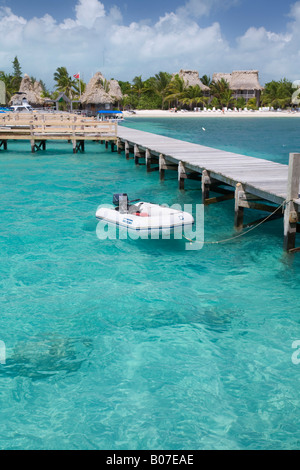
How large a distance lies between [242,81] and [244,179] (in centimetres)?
11015

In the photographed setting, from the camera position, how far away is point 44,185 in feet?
72.4

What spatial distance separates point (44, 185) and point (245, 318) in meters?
15.2

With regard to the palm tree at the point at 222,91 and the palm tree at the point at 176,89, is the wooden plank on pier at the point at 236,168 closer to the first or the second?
the palm tree at the point at 176,89

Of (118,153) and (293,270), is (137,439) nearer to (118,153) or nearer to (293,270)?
(293,270)

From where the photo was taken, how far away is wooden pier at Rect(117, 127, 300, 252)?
37.5ft

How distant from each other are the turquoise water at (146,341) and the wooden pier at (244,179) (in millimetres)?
957

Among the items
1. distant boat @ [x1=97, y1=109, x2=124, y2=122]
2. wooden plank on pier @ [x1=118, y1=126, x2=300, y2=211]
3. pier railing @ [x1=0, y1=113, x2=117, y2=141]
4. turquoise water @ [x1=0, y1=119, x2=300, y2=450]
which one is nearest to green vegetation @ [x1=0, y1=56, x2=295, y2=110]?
distant boat @ [x1=97, y1=109, x2=124, y2=122]
